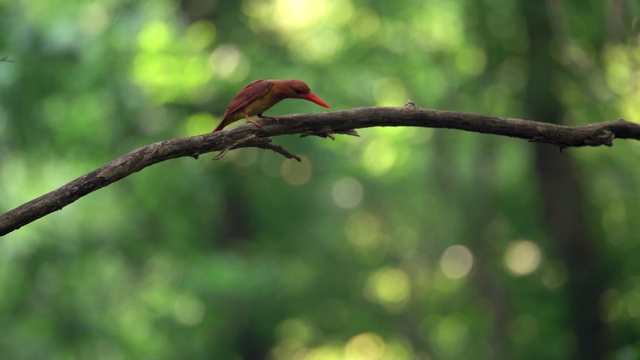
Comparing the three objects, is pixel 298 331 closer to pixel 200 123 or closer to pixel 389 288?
pixel 389 288

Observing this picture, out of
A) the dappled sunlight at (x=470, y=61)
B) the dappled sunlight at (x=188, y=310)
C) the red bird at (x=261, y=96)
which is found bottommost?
the red bird at (x=261, y=96)

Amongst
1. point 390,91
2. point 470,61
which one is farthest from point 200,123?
point 390,91

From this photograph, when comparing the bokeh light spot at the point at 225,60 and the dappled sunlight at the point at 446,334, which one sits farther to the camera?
the dappled sunlight at the point at 446,334

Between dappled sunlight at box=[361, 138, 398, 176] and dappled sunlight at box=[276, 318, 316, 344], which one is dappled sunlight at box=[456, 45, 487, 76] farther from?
dappled sunlight at box=[276, 318, 316, 344]

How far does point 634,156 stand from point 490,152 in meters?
2.15

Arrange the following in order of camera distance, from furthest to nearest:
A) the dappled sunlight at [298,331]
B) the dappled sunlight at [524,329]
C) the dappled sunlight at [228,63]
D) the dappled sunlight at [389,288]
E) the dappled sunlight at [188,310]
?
the dappled sunlight at [389,288] < the dappled sunlight at [298,331] < the dappled sunlight at [188,310] < the dappled sunlight at [524,329] < the dappled sunlight at [228,63]

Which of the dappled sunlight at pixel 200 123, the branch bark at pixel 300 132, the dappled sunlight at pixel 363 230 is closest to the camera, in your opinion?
the branch bark at pixel 300 132

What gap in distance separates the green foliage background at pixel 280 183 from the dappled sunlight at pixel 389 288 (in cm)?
77

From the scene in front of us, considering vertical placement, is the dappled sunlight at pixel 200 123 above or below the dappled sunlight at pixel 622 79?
above

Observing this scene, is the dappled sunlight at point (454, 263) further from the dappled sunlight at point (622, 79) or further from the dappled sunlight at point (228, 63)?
the dappled sunlight at point (622, 79)

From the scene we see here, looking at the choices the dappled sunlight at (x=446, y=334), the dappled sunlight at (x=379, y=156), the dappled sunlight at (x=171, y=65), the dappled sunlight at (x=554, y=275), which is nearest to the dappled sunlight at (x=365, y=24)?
the dappled sunlight at (x=379, y=156)

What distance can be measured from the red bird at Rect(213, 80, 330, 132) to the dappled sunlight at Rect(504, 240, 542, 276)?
1268cm

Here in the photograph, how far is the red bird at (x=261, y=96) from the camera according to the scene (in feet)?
15.0

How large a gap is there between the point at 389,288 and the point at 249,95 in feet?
60.9
